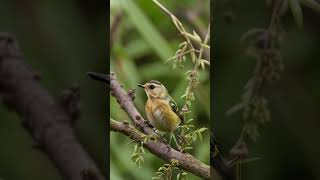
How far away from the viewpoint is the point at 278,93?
1.88m

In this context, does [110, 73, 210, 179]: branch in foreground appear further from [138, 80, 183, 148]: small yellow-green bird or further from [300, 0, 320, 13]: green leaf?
[300, 0, 320, 13]: green leaf

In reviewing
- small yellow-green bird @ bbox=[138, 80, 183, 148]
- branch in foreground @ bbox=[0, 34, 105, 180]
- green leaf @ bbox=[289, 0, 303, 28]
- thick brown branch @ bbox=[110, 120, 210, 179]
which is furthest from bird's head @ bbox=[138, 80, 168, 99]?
green leaf @ bbox=[289, 0, 303, 28]

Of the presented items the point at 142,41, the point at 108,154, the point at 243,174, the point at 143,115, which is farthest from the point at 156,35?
the point at 243,174

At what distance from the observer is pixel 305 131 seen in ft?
6.24

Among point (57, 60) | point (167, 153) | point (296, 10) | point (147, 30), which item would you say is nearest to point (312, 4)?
point (296, 10)

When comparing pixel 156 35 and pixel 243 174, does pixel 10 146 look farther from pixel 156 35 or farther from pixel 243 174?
pixel 243 174

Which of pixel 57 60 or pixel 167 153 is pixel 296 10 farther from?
pixel 57 60

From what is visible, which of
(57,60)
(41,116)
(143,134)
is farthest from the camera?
(143,134)

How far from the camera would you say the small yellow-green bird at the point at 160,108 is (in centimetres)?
188

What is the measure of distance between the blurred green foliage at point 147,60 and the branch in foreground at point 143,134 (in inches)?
0.7

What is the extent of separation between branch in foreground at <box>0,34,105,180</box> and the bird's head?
0.88 ft

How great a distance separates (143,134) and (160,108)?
0.10 m

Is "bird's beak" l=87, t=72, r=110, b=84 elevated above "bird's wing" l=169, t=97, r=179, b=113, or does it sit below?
above

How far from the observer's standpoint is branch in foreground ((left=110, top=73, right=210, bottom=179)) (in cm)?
188
